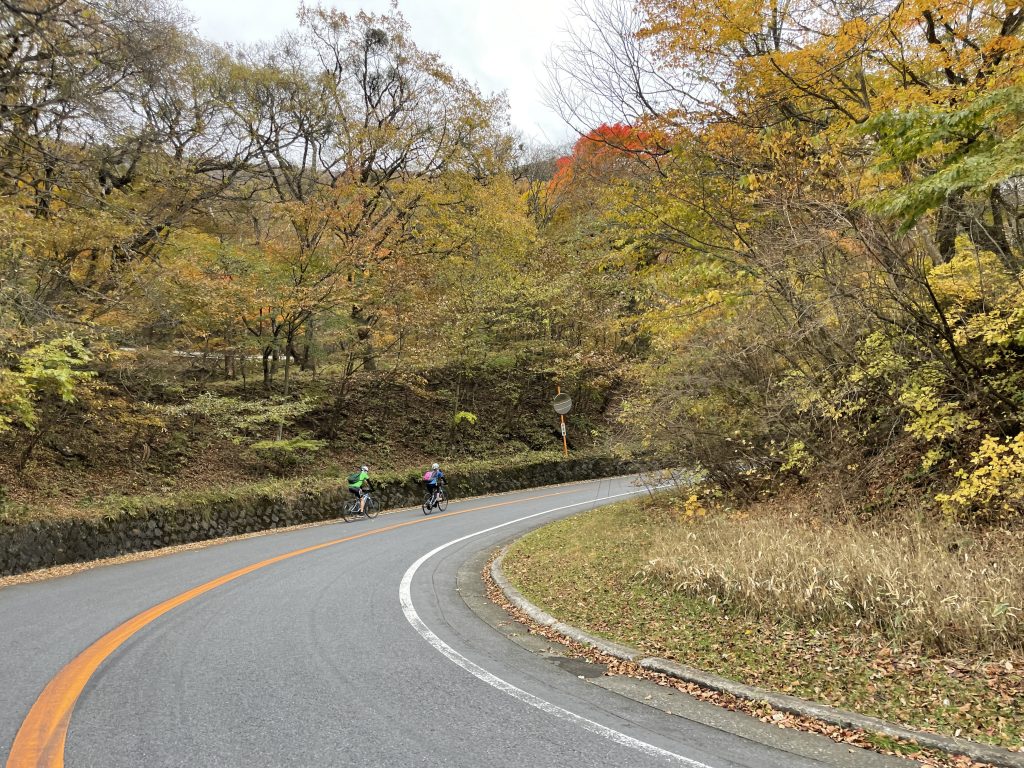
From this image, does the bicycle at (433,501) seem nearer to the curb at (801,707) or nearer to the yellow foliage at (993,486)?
the curb at (801,707)

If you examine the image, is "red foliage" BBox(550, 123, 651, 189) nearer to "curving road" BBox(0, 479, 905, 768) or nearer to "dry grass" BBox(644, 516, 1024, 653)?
"dry grass" BBox(644, 516, 1024, 653)

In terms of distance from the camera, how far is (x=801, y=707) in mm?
3947

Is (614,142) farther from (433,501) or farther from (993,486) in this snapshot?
(433,501)

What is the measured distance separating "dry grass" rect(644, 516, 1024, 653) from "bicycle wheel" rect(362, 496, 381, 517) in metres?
11.1

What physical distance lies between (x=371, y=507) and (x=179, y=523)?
5.34 meters

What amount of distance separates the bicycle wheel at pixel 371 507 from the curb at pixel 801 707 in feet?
38.3

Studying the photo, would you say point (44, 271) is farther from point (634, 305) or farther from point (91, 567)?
point (634, 305)

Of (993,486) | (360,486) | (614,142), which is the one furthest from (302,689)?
(360,486)

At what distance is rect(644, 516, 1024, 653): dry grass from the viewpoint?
4.55m

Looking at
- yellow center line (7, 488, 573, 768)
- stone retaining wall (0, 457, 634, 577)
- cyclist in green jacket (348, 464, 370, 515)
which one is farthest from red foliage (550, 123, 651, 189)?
cyclist in green jacket (348, 464, 370, 515)

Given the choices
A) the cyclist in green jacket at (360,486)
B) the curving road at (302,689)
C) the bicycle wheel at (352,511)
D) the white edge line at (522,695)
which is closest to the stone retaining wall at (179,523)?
the bicycle wheel at (352,511)

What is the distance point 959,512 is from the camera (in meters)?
6.49

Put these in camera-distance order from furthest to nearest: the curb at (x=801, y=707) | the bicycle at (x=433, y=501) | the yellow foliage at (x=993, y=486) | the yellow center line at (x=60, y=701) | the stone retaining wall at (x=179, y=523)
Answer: the bicycle at (x=433, y=501) → the stone retaining wall at (x=179, y=523) → the yellow foliage at (x=993, y=486) → the yellow center line at (x=60, y=701) → the curb at (x=801, y=707)

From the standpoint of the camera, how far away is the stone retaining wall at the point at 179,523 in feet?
35.3
